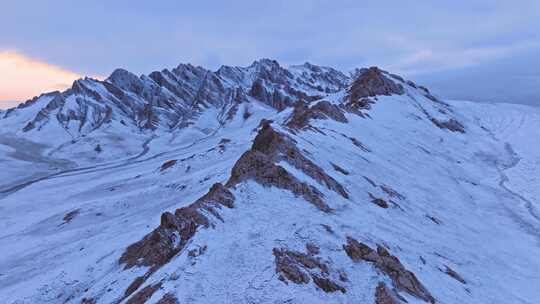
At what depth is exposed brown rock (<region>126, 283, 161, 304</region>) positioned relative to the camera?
20547 mm

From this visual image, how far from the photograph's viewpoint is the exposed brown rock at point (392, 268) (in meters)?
23.0

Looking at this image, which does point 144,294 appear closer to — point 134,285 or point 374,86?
point 134,285

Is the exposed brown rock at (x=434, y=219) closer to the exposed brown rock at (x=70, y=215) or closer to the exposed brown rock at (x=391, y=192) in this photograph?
the exposed brown rock at (x=391, y=192)

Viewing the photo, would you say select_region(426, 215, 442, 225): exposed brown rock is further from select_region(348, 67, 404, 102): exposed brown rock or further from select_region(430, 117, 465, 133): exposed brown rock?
select_region(348, 67, 404, 102): exposed brown rock

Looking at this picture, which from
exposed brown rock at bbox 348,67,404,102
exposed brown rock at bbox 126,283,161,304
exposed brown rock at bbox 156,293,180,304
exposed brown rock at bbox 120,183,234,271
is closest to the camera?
exposed brown rock at bbox 156,293,180,304

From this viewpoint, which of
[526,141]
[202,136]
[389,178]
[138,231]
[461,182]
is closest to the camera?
[138,231]

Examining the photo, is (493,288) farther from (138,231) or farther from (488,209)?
(138,231)

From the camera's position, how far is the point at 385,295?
2133 cm

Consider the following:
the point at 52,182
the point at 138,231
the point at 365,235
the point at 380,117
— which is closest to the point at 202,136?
the point at 52,182

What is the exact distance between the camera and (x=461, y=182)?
59.8 metres

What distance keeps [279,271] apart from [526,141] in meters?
97.4

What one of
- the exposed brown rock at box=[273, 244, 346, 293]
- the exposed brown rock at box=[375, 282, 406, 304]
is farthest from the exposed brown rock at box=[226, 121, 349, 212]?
the exposed brown rock at box=[375, 282, 406, 304]

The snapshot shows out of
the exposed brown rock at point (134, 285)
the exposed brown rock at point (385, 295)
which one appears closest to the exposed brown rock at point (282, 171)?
the exposed brown rock at point (385, 295)

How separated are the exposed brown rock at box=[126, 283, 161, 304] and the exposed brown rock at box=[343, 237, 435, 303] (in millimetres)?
10793
